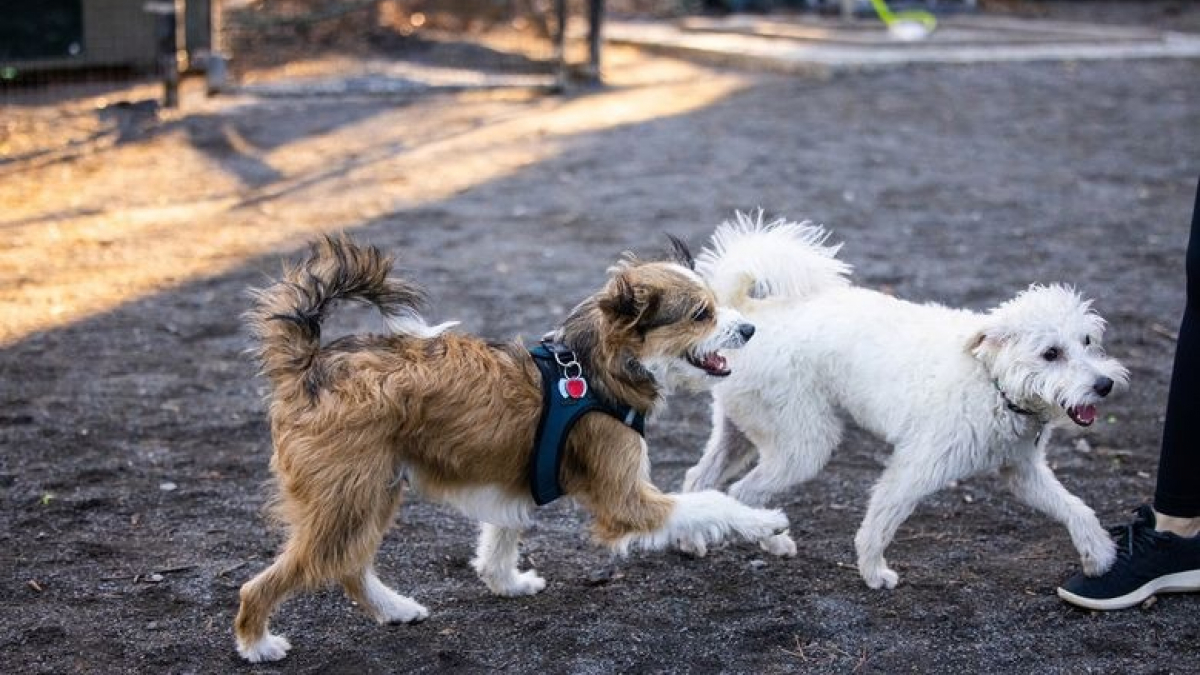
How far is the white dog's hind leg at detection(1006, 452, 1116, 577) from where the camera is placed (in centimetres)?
418

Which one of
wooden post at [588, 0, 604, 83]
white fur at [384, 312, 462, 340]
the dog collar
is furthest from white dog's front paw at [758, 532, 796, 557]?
wooden post at [588, 0, 604, 83]

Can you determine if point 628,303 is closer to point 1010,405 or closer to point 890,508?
point 890,508

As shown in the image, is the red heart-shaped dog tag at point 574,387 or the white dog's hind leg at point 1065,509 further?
the white dog's hind leg at point 1065,509

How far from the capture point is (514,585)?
4.28m

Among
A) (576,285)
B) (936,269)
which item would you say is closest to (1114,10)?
(936,269)

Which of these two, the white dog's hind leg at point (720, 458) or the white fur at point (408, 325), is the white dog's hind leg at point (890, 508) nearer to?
the white dog's hind leg at point (720, 458)

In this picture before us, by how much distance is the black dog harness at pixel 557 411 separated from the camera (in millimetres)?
3846

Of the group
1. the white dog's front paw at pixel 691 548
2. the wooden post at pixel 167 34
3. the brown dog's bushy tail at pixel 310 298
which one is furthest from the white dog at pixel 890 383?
the wooden post at pixel 167 34

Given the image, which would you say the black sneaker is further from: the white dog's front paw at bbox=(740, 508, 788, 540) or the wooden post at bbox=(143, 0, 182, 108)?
the wooden post at bbox=(143, 0, 182, 108)

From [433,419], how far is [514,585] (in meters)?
0.82

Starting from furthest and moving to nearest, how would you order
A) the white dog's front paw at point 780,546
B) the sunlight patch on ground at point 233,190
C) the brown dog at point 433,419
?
the sunlight patch on ground at point 233,190
the white dog's front paw at point 780,546
the brown dog at point 433,419

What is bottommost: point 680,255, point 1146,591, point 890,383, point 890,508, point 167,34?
point 1146,591

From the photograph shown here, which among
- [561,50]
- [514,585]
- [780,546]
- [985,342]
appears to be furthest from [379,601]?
[561,50]

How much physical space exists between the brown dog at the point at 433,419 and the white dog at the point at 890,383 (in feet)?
1.84
